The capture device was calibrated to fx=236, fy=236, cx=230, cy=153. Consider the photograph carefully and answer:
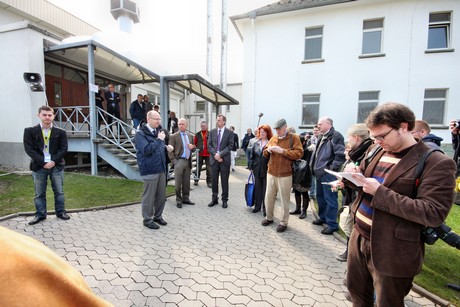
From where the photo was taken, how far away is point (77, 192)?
19.9 ft

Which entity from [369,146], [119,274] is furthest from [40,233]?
[369,146]

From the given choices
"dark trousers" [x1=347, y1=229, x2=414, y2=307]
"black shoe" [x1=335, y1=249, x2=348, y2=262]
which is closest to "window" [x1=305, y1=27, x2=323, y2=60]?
"black shoe" [x1=335, y1=249, x2=348, y2=262]

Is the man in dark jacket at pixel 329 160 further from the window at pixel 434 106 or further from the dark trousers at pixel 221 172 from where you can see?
the window at pixel 434 106

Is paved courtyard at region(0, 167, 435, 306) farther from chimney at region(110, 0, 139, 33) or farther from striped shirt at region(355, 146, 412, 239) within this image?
chimney at region(110, 0, 139, 33)

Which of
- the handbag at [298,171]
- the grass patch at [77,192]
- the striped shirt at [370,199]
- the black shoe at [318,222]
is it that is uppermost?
the striped shirt at [370,199]

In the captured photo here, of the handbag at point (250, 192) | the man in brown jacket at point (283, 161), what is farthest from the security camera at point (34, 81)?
the man in brown jacket at point (283, 161)

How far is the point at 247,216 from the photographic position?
199 inches

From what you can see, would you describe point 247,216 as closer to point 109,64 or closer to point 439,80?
point 109,64

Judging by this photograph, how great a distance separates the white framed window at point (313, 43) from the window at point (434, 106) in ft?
17.5

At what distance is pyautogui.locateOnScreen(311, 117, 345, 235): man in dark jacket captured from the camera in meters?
4.02

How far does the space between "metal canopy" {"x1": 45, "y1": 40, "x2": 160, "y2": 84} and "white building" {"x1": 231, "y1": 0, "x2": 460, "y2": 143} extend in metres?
6.18

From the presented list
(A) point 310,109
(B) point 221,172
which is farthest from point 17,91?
(A) point 310,109

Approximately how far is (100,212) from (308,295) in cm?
421

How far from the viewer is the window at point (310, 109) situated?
12.5 m
